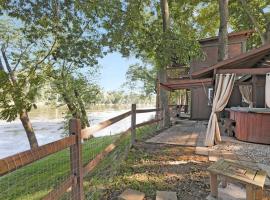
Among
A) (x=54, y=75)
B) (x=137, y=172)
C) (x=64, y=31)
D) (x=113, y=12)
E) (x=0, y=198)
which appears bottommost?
(x=0, y=198)

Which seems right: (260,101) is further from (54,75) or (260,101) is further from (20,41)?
(20,41)

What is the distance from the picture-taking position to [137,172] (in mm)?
5203

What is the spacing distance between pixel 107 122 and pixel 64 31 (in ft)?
25.9

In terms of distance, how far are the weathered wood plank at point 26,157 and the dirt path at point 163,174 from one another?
81.2 inches

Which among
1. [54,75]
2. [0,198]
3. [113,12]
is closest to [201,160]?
[0,198]

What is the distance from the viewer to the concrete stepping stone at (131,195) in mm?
3798

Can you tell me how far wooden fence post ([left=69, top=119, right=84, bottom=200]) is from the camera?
2.82 meters

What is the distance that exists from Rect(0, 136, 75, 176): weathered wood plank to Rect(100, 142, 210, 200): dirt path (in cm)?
206

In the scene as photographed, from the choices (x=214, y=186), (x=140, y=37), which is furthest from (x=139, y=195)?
(x=140, y=37)

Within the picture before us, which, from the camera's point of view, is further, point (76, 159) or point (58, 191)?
point (76, 159)

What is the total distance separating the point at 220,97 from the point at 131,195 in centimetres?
502

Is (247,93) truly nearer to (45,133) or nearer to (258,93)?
(258,93)

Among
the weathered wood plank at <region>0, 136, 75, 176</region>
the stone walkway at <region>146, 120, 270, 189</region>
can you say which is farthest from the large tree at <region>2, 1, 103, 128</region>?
the weathered wood plank at <region>0, 136, 75, 176</region>

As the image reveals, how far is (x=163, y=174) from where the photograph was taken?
16.8ft
